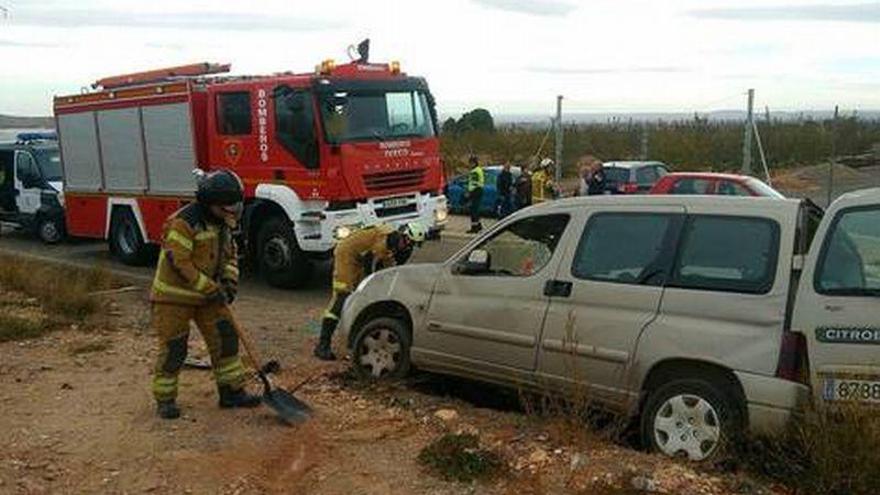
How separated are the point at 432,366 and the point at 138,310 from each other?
531cm

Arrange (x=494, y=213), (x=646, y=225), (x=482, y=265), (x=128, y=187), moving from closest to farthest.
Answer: (x=646, y=225) < (x=482, y=265) < (x=128, y=187) < (x=494, y=213)

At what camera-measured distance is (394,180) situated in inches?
506

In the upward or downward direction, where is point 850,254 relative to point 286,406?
upward

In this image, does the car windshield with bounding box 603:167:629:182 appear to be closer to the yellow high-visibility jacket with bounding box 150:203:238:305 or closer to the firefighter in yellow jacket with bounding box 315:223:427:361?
the firefighter in yellow jacket with bounding box 315:223:427:361

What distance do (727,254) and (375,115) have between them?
25.7ft

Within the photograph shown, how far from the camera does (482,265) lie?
260 inches

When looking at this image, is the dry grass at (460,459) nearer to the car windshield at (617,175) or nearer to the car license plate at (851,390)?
the car license plate at (851,390)

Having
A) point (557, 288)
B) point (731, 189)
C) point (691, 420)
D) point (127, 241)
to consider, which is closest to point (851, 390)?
point (691, 420)

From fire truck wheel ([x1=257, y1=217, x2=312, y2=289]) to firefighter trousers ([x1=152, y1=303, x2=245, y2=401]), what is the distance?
5968 mm

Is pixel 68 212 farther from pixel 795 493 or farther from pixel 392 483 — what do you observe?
pixel 795 493

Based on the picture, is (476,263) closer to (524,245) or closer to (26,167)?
(524,245)

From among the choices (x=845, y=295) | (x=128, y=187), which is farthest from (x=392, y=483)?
(x=128, y=187)

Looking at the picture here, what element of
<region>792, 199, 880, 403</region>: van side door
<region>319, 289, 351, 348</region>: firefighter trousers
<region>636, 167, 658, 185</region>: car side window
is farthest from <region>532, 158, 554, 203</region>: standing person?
<region>792, 199, 880, 403</region>: van side door

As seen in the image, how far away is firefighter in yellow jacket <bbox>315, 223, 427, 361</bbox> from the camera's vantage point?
326 inches
